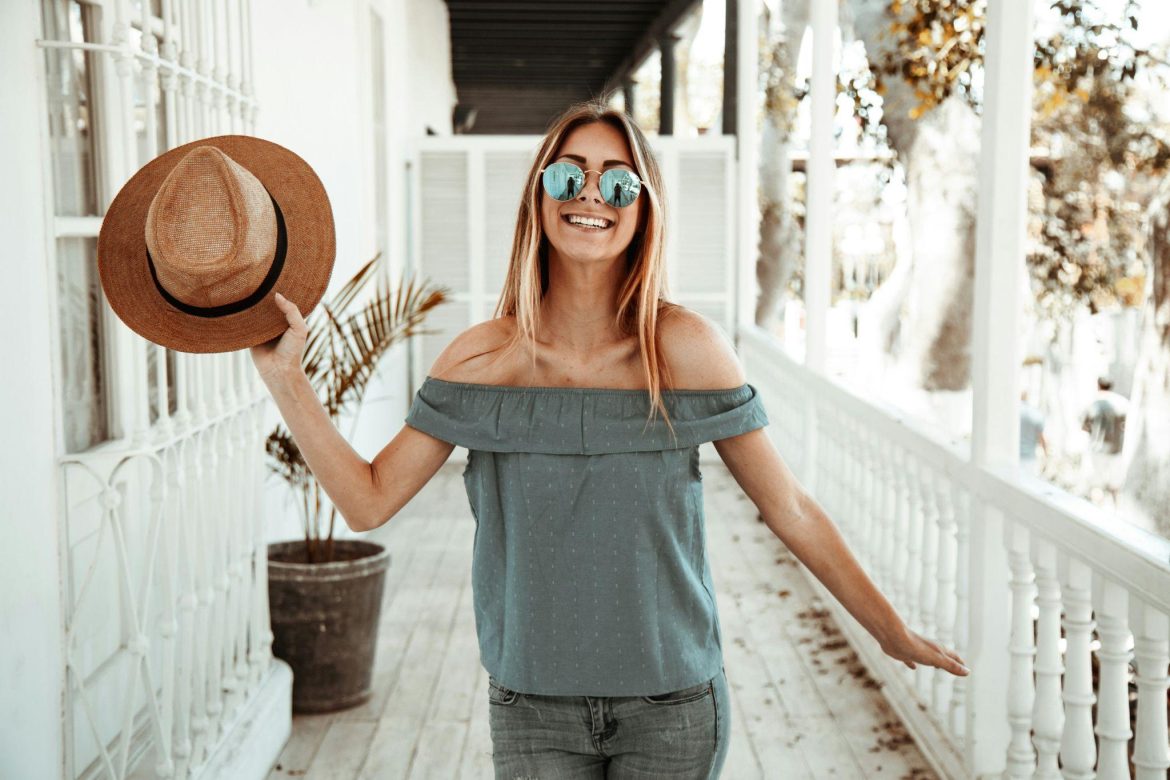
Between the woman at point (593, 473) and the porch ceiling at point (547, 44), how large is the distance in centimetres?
643

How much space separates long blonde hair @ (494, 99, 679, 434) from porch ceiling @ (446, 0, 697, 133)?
638 centimetres

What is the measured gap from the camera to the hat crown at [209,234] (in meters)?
1.59

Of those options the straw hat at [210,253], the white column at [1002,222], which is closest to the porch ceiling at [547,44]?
the white column at [1002,222]

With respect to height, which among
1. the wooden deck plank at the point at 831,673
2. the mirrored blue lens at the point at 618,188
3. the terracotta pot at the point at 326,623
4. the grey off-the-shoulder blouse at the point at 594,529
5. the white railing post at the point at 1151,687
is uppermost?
the mirrored blue lens at the point at 618,188

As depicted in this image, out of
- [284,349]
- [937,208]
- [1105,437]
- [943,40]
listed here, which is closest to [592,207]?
[284,349]

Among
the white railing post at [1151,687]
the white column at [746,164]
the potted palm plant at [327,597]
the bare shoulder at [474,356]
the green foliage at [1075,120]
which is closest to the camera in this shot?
the bare shoulder at [474,356]

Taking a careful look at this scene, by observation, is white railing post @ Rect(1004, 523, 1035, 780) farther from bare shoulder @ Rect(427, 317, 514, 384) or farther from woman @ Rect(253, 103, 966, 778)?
bare shoulder @ Rect(427, 317, 514, 384)

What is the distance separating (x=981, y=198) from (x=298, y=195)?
1991 millimetres

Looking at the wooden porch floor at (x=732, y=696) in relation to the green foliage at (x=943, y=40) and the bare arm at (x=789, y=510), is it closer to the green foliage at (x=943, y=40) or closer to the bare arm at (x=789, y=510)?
the bare arm at (x=789, y=510)

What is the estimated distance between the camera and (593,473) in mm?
1550

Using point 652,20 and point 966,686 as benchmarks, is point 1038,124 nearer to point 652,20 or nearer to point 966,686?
point 652,20

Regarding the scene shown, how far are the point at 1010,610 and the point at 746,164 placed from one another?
219 inches

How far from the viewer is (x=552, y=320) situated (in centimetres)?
169

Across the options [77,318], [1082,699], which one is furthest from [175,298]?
[1082,699]
